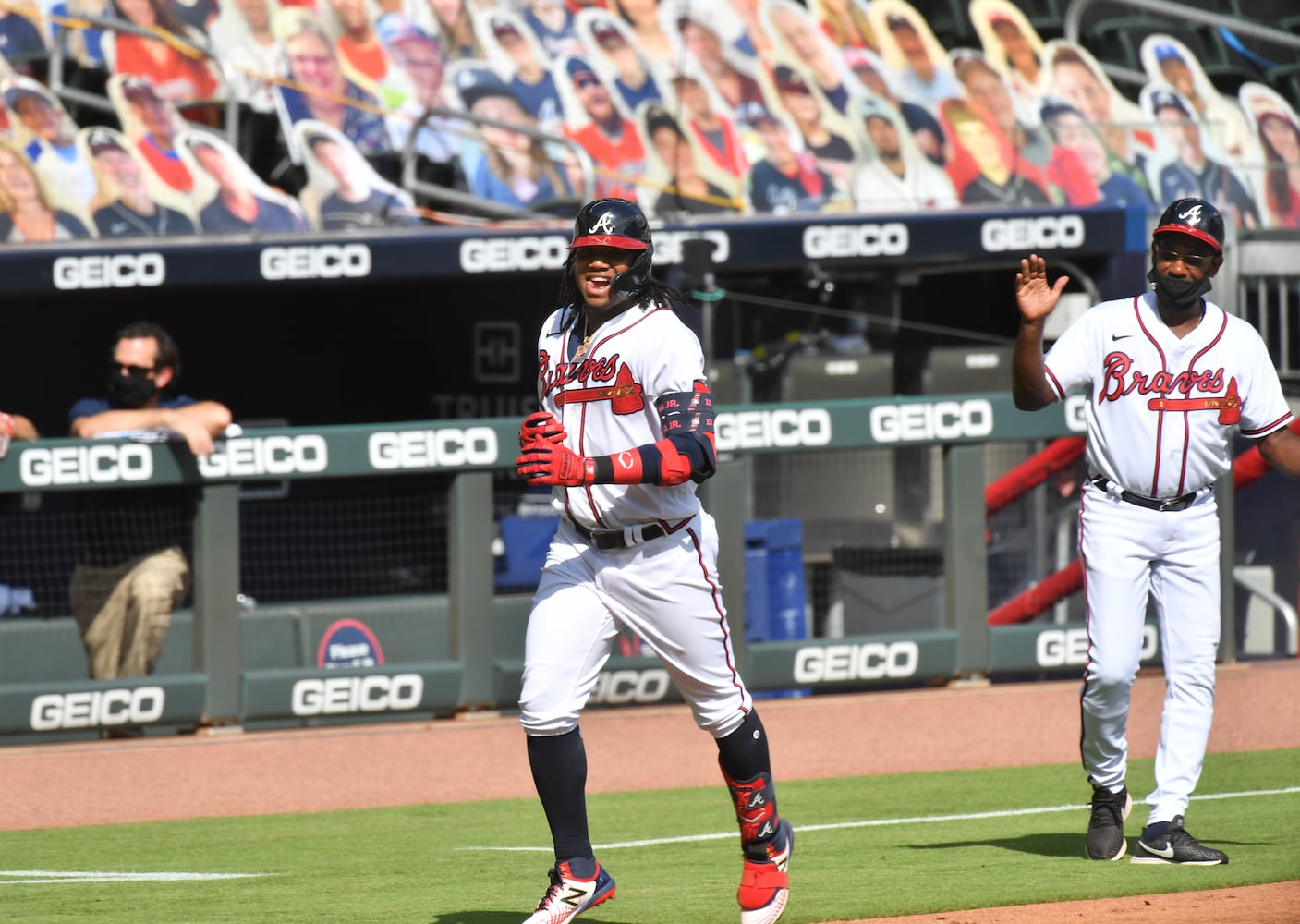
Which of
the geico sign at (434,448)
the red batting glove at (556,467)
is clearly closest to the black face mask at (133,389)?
the geico sign at (434,448)

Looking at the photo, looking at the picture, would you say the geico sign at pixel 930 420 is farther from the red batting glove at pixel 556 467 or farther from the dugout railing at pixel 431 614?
the red batting glove at pixel 556 467

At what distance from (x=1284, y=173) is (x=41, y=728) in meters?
7.54

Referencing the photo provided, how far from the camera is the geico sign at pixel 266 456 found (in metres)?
7.82

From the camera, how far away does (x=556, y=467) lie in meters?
3.83

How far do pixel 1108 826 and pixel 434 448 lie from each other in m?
4.08

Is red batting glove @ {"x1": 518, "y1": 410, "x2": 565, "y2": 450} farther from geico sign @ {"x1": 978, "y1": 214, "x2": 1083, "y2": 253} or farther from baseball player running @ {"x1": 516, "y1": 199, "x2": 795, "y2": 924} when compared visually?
geico sign @ {"x1": 978, "y1": 214, "x2": 1083, "y2": 253}

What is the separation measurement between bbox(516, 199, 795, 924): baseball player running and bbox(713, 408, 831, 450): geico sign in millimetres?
4429

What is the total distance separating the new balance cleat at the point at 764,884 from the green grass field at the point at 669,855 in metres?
0.14

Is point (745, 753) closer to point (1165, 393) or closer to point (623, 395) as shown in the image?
point (623, 395)

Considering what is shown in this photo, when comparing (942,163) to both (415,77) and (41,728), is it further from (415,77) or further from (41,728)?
(41,728)

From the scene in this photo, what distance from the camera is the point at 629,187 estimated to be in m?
10.2

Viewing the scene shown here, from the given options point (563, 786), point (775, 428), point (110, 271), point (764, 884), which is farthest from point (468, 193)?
point (764, 884)

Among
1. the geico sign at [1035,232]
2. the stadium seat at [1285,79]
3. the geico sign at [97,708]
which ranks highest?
the stadium seat at [1285,79]

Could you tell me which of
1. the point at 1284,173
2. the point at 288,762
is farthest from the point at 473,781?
the point at 1284,173
